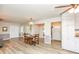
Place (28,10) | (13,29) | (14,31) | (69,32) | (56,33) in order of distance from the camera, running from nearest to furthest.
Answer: (28,10), (69,32), (56,33), (13,29), (14,31)

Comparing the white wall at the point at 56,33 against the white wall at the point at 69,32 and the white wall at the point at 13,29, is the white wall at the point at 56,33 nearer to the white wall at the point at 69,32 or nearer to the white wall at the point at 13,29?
the white wall at the point at 69,32

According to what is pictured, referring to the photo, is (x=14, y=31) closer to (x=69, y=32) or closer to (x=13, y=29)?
(x=13, y=29)

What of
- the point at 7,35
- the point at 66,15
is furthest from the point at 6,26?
the point at 66,15

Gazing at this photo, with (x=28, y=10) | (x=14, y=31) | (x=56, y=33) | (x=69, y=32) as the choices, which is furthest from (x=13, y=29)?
(x=69, y=32)

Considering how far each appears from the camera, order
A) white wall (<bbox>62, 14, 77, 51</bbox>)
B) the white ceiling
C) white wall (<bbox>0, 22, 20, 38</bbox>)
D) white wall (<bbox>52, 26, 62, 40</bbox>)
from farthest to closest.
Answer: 1. white wall (<bbox>0, 22, 20, 38</bbox>)
2. white wall (<bbox>52, 26, 62, 40</bbox>)
3. white wall (<bbox>62, 14, 77, 51</bbox>)
4. the white ceiling

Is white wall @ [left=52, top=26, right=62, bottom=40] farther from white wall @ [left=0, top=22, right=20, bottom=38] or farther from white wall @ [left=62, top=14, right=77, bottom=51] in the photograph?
white wall @ [left=0, top=22, right=20, bottom=38]

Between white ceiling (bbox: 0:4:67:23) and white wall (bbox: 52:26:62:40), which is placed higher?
white ceiling (bbox: 0:4:67:23)

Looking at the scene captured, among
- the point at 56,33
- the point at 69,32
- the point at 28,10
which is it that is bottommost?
A: the point at 56,33

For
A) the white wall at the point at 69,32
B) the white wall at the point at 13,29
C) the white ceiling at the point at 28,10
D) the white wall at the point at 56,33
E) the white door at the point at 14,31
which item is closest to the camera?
the white ceiling at the point at 28,10

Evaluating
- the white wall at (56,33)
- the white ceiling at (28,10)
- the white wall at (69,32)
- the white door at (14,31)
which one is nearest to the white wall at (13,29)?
the white door at (14,31)

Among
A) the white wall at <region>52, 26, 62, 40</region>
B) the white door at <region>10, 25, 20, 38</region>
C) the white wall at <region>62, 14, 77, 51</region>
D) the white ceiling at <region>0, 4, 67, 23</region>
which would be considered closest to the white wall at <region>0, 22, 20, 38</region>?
the white door at <region>10, 25, 20, 38</region>

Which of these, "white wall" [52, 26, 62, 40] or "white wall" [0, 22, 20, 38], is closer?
"white wall" [52, 26, 62, 40]
